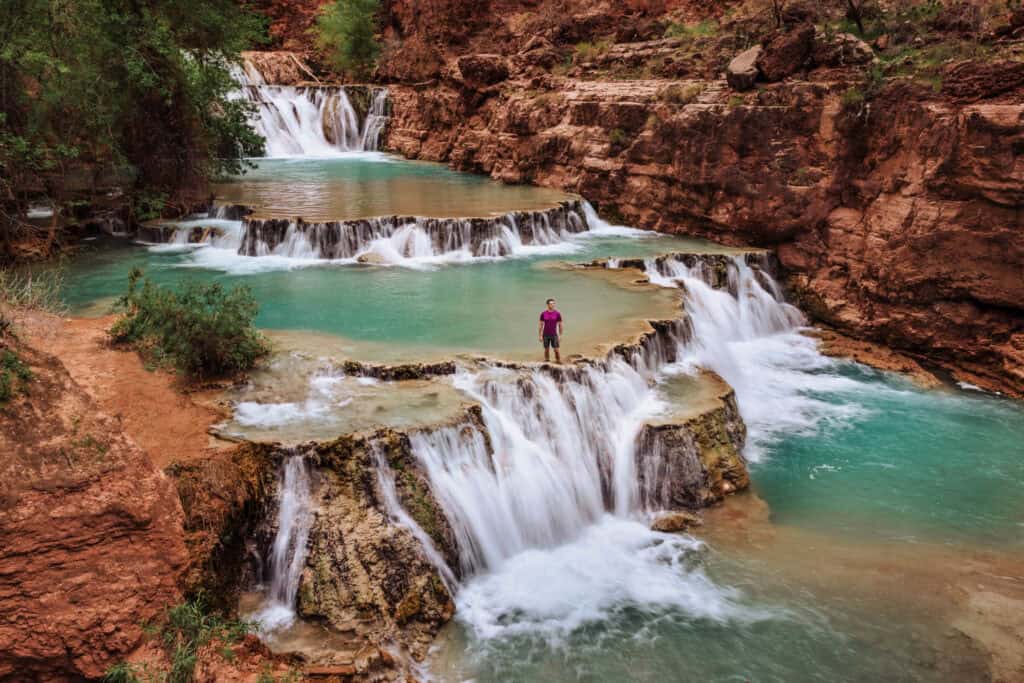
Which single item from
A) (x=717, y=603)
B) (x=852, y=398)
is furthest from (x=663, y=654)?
(x=852, y=398)

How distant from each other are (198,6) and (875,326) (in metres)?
16.7

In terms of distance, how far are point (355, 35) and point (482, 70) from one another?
39.4ft

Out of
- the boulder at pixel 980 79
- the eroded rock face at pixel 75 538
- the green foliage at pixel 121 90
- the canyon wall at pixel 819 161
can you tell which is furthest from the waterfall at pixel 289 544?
the boulder at pixel 980 79

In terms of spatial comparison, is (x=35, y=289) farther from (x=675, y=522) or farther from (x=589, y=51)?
(x=589, y=51)

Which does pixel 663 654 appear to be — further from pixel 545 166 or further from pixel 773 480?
pixel 545 166

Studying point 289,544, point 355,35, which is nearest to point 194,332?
point 289,544

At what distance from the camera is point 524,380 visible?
1059 cm

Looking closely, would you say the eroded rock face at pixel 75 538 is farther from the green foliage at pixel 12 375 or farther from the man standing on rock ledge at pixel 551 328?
the man standing on rock ledge at pixel 551 328

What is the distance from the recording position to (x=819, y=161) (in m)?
16.7

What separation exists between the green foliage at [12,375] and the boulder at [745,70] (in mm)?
15885

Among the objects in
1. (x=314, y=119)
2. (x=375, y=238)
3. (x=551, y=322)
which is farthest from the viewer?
(x=314, y=119)

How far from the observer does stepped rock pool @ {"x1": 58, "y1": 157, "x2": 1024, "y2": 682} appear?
314 inches

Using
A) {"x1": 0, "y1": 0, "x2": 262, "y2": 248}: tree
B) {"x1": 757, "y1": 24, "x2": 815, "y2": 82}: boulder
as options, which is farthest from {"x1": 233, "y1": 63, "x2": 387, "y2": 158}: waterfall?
{"x1": 757, "y1": 24, "x2": 815, "y2": 82}: boulder

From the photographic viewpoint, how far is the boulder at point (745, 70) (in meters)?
18.2
